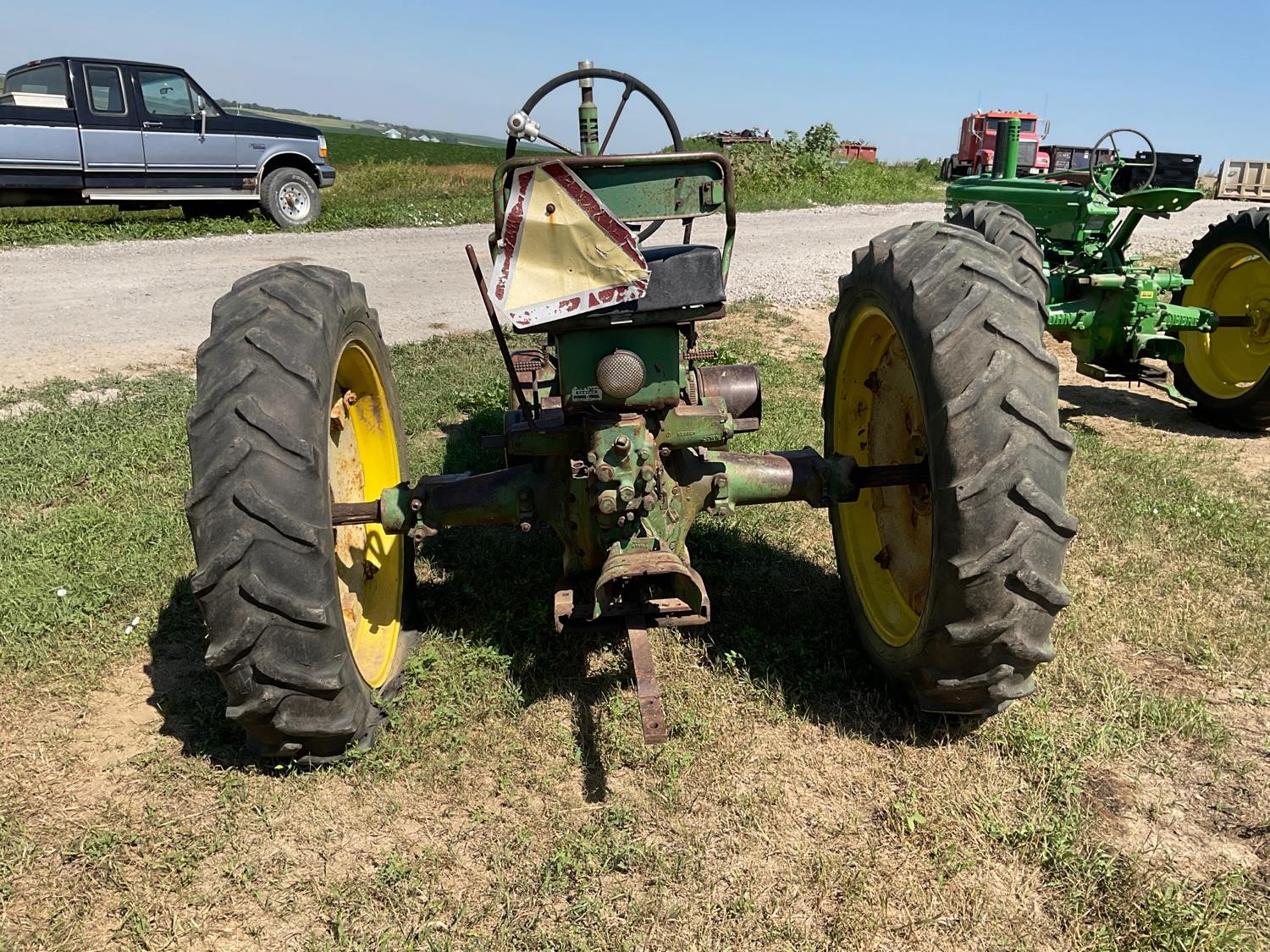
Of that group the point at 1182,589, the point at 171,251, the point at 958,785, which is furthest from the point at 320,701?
the point at 171,251

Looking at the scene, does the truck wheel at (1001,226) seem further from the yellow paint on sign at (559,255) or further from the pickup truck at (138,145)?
the pickup truck at (138,145)

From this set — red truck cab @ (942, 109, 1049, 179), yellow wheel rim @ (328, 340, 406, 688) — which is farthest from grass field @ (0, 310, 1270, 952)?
red truck cab @ (942, 109, 1049, 179)

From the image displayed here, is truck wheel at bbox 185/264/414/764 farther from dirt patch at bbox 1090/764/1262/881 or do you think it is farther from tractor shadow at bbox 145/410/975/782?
dirt patch at bbox 1090/764/1262/881

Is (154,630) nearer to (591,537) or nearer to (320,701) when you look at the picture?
(320,701)

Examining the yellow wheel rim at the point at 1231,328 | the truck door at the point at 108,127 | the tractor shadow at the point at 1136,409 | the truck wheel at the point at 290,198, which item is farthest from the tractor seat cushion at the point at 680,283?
the truck wheel at the point at 290,198

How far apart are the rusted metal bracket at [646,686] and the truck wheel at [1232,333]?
5569mm

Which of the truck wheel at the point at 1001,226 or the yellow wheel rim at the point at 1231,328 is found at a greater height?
the truck wheel at the point at 1001,226

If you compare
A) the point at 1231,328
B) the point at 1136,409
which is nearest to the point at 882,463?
the point at 1136,409

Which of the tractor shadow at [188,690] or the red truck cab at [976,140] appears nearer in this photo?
the tractor shadow at [188,690]

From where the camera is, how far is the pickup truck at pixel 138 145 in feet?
41.5

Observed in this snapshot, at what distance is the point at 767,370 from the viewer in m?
7.56

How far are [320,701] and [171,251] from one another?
1201 cm

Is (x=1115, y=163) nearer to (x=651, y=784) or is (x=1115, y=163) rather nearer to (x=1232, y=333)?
(x=1232, y=333)

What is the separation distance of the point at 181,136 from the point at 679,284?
44.8ft
